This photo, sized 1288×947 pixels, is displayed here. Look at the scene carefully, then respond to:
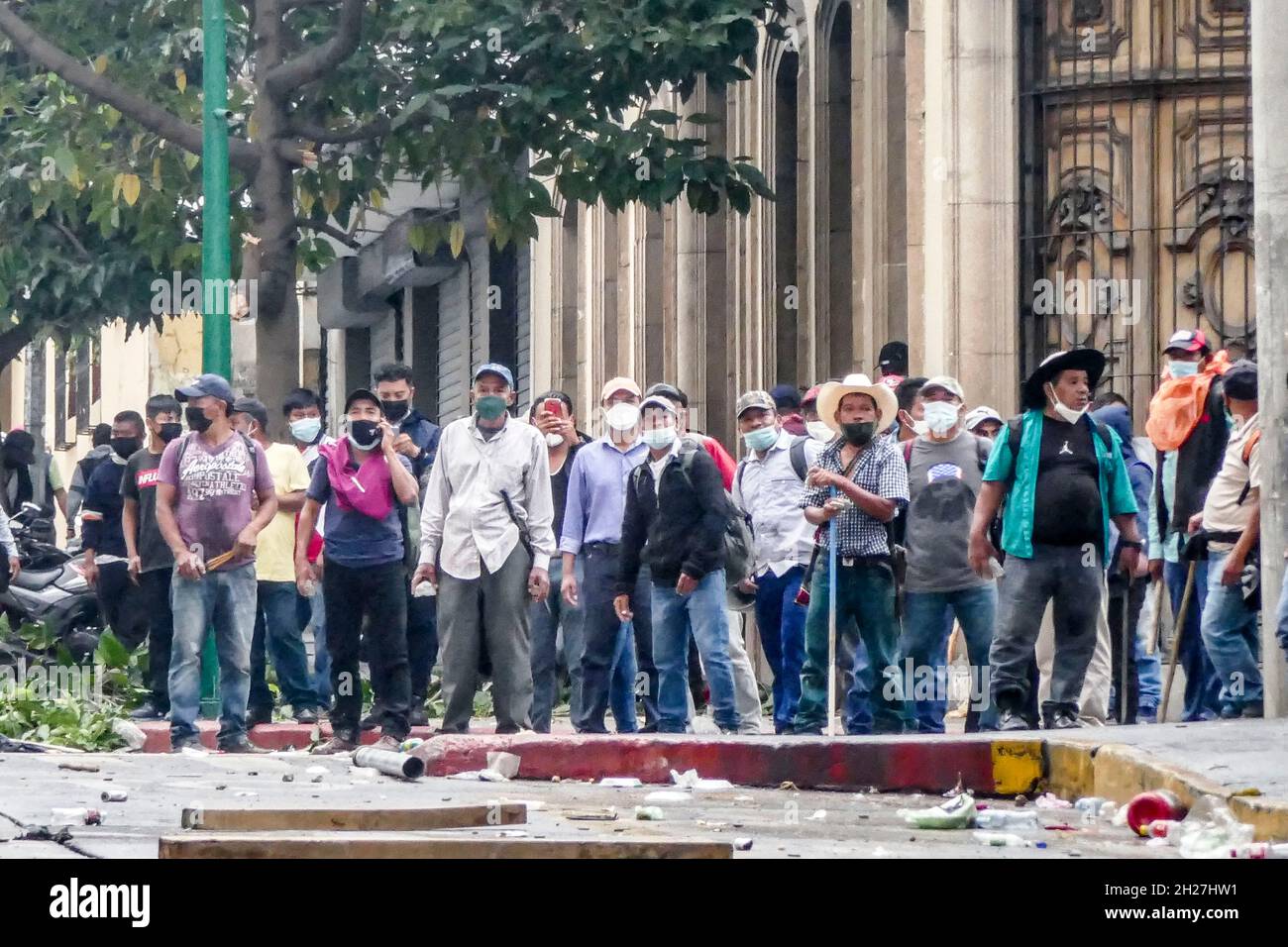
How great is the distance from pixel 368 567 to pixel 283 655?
1.96m

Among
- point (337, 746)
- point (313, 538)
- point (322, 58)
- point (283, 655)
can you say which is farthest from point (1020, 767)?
point (322, 58)

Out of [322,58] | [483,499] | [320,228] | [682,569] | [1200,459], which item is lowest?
[682,569]

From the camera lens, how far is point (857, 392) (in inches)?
498

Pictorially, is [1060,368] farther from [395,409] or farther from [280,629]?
[280,629]

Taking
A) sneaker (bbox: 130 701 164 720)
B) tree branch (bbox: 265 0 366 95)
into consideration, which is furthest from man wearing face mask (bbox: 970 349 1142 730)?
tree branch (bbox: 265 0 366 95)

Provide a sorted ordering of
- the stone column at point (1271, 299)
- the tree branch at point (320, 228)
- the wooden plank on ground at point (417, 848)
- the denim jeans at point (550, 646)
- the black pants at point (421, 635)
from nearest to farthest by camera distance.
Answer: the wooden plank on ground at point (417, 848) → the stone column at point (1271, 299) → the denim jeans at point (550, 646) → the black pants at point (421, 635) → the tree branch at point (320, 228)

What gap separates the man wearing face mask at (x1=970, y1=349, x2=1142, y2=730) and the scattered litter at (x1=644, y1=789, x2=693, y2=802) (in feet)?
5.25

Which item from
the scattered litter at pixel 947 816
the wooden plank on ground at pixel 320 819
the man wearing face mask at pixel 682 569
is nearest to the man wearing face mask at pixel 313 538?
the man wearing face mask at pixel 682 569

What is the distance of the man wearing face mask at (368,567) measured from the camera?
508 inches

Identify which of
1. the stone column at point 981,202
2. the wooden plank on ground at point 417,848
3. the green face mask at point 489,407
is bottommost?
the wooden plank on ground at point 417,848

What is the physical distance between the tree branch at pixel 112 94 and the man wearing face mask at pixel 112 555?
7.35ft

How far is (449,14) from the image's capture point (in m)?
17.1

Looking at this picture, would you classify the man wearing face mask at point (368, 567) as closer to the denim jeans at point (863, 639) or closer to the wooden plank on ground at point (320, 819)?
the denim jeans at point (863, 639)
